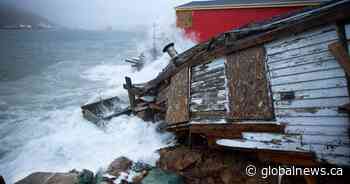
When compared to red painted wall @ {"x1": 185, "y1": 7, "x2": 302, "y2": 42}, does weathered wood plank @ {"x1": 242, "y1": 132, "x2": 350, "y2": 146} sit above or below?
below

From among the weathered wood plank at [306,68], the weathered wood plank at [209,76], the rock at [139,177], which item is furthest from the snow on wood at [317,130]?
the rock at [139,177]

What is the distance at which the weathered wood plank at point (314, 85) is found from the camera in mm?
3164

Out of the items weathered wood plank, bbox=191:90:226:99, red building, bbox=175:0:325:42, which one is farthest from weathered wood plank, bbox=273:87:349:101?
red building, bbox=175:0:325:42

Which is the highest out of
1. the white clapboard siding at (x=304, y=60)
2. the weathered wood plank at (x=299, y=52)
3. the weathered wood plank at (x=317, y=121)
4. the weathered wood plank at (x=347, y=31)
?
the weathered wood plank at (x=347, y=31)

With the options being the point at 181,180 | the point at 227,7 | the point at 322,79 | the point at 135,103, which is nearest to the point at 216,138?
the point at 181,180

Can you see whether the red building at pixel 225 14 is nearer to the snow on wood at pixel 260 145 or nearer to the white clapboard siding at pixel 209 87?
the white clapboard siding at pixel 209 87

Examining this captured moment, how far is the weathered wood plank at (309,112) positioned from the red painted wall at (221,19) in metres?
11.4

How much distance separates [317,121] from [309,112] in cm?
19

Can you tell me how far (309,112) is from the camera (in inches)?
135

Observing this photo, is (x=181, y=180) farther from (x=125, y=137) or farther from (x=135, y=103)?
(x=135, y=103)

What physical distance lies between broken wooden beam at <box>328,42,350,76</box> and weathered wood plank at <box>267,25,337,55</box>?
267 millimetres

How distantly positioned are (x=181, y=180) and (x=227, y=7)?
12849 millimetres

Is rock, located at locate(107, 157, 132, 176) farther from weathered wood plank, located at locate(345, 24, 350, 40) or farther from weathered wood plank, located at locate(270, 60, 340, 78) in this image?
weathered wood plank, located at locate(345, 24, 350, 40)

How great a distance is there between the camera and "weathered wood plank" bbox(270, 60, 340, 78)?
10.8ft
